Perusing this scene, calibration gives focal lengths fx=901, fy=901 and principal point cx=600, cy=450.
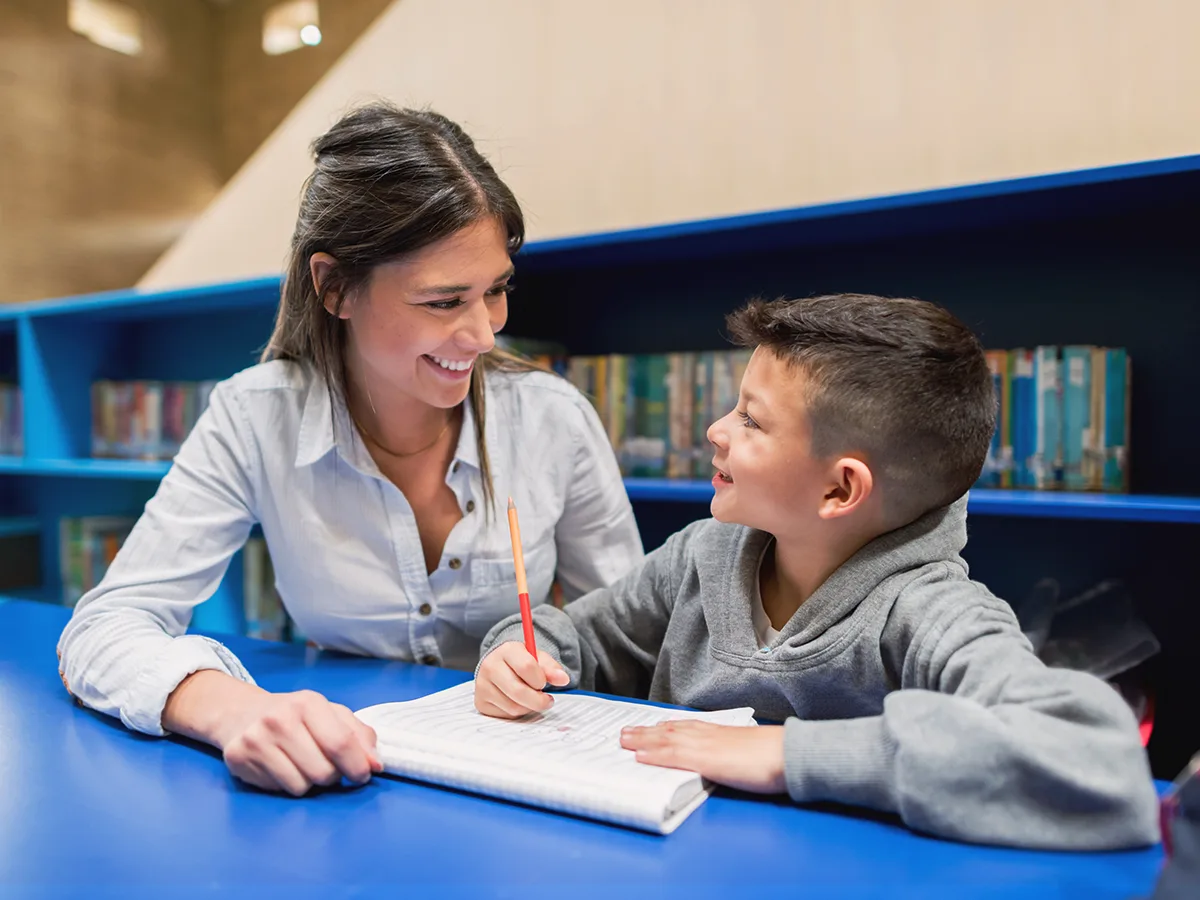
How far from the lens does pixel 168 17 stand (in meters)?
3.52

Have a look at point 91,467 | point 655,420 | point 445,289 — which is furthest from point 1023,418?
point 91,467

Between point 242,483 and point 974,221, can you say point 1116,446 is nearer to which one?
point 974,221

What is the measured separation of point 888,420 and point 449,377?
1.88 ft

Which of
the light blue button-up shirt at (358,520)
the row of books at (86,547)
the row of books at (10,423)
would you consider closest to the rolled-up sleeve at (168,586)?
the light blue button-up shirt at (358,520)

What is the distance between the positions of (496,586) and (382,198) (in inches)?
21.3

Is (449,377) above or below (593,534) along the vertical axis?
above

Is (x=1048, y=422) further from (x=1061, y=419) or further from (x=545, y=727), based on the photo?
(x=545, y=727)

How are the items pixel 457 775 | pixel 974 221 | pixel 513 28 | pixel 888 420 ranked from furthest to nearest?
pixel 513 28, pixel 974 221, pixel 888 420, pixel 457 775

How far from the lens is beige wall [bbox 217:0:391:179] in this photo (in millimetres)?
3260

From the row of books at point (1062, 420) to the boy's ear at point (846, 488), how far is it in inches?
37.3

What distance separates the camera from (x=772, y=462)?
89 cm

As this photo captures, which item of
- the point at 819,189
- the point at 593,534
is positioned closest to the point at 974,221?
the point at 819,189

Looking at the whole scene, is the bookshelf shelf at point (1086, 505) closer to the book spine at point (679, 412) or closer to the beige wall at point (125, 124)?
the book spine at point (679, 412)

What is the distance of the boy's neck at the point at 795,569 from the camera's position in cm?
91
